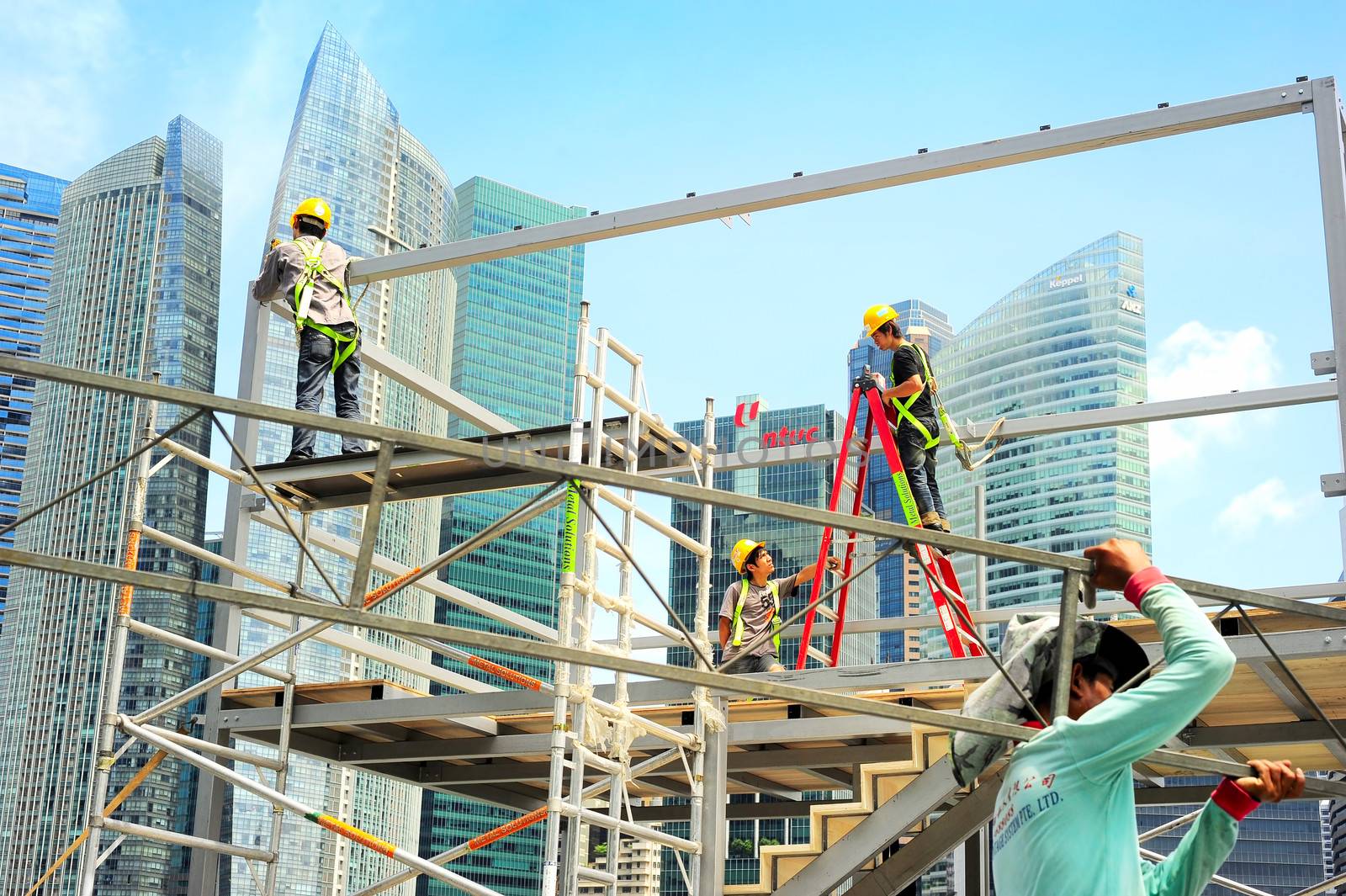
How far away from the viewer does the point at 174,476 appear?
159m

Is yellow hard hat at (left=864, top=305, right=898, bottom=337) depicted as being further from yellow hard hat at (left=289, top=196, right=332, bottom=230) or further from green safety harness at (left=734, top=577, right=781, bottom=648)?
yellow hard hat at (left=289, top=196, right=332, bottom=230)

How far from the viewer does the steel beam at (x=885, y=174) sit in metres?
9.23

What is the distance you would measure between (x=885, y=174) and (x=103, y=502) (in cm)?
15740

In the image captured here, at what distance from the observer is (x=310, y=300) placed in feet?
35.4

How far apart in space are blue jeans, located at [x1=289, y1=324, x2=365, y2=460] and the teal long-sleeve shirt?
25.1 feet

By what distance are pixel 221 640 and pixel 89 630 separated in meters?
154

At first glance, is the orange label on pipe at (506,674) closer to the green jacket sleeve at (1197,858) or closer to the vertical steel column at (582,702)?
the vertical steel column at (582,702)

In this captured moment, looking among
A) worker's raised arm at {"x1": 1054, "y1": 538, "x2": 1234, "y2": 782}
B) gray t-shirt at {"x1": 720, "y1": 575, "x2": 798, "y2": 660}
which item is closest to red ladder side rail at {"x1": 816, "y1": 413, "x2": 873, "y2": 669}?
gray t-shirt at {"x1": 720, "y1": 575, "x2": 798, "y2": 660}

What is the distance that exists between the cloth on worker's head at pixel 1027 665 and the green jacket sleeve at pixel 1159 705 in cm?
48

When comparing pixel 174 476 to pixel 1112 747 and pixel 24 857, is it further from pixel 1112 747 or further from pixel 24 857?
pixel 1112 747

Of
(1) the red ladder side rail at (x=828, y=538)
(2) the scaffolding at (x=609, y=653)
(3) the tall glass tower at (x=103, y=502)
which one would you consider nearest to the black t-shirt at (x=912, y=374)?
(1) the red ladder side rail at (x=828, y=538)

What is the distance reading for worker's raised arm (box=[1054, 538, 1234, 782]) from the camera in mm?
3389

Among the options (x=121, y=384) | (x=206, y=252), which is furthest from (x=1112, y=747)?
(x=206, y=252)

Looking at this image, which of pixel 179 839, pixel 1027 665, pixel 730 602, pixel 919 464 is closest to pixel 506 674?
pixel 730 602
